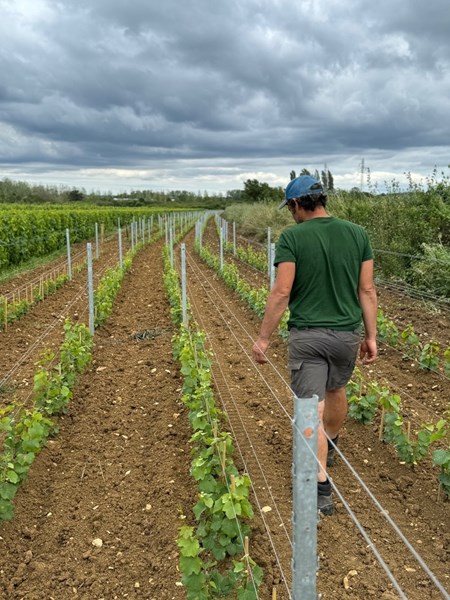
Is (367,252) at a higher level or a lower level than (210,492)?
higher

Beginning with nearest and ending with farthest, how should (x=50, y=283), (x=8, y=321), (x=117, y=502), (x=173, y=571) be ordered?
(x=173, y=571), (x=117, y=502), (x=8, y=321), (x=50, y=283)

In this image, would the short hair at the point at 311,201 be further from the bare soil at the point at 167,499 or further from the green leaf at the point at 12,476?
the green leaf at the point at 12,476

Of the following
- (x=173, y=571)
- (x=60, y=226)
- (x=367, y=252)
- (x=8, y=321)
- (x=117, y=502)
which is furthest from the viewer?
(x=60, y=226)

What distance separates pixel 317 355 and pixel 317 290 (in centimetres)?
42

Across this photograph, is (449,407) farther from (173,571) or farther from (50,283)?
(50,283)

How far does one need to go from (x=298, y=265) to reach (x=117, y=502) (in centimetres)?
224

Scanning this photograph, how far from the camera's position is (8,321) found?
375 inches

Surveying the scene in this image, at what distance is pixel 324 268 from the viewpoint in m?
3.51

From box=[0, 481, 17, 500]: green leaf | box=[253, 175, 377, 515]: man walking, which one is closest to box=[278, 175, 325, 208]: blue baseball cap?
box=[253, 175, 377, 515]: man walking

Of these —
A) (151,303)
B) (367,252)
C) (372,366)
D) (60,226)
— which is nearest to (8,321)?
(151,303)

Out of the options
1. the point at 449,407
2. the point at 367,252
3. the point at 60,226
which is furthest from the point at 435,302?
the point at 60,226

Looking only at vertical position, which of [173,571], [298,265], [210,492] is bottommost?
[173,571]

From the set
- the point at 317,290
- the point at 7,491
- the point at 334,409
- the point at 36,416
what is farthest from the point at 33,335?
the point at 317,290

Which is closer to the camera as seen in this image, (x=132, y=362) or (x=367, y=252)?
(x=367, y=252)
